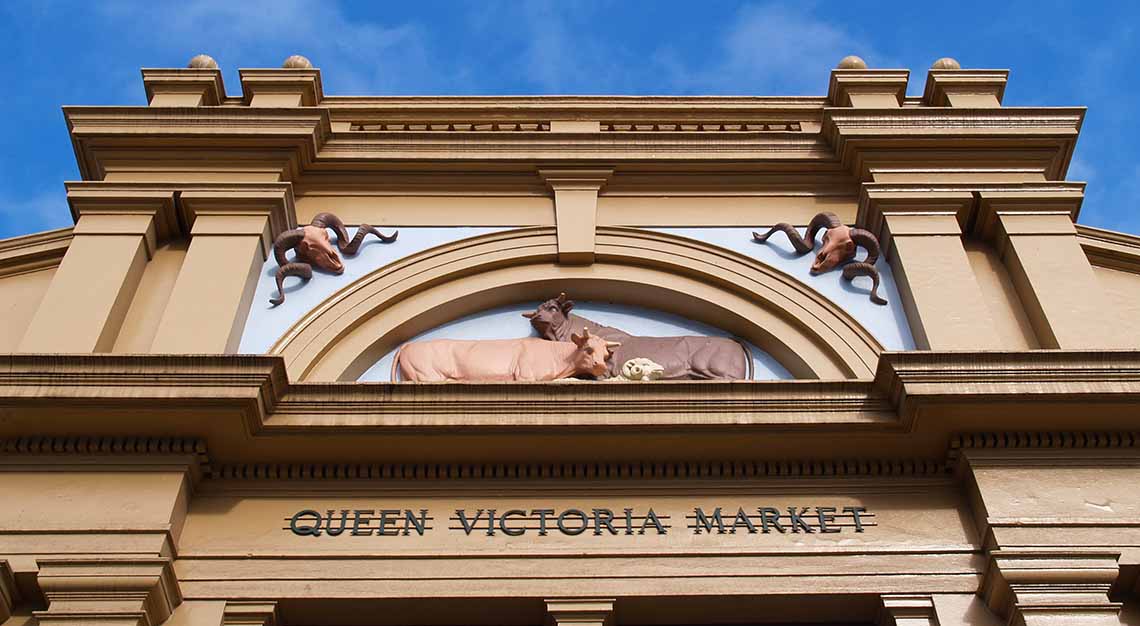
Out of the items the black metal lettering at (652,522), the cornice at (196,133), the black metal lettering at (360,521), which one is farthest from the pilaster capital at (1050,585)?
the cornice at (196,133)

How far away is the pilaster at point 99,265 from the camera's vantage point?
1230cm

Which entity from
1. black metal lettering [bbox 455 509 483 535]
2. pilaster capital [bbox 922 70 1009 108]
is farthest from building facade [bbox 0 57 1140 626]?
pilaster capital [bbox 922 70 1009 108]

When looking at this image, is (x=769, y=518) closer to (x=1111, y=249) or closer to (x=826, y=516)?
(x=826, y=516)

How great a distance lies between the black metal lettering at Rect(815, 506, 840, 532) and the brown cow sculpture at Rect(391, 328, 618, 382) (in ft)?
7.78

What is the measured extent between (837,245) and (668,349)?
1.99m

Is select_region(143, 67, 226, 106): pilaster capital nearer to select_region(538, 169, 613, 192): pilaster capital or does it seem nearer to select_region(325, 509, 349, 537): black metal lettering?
select_region(538, 169, 613, 192): pilaster capital

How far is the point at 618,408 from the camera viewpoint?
36.9 feet

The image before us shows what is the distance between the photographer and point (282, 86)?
51.0 feet

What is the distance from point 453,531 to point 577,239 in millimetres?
3953

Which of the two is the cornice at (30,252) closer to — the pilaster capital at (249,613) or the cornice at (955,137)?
the pilaster capital at (249,613)

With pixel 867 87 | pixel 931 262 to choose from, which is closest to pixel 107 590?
pixel 931 262

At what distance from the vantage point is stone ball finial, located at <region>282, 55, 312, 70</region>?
1577cm

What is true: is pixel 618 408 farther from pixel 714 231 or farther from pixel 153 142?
pixel 153 142

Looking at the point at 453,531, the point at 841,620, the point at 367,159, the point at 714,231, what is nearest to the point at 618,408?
the point at 453,531
